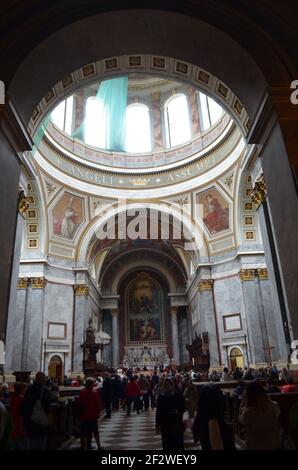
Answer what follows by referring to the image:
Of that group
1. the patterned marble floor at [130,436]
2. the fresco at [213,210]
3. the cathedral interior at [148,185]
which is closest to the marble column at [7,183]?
the cathedral interior at [148,185]

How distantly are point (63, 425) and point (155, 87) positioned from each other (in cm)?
2201

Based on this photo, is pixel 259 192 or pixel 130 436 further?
pixel 259 192

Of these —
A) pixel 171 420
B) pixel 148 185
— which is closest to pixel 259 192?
pixel 171 420

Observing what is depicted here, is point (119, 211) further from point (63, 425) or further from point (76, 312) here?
point (63, 425)

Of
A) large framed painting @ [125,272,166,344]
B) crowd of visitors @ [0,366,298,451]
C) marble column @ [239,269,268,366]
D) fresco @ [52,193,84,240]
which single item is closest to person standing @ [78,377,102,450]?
crowd of visitors @ [0,366,298,451]

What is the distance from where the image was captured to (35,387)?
4.36 m

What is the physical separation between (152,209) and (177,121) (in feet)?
20.4

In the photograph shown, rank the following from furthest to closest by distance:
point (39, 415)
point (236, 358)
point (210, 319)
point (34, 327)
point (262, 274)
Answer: point (210, 319) < point (236, 358) < point (262, 274) < point (34, 327) < point (39, 415)

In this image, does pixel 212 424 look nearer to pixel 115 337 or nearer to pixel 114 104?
pixel 114 104

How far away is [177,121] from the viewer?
23.7 m

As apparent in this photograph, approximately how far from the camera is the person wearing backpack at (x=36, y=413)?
4.20 metres

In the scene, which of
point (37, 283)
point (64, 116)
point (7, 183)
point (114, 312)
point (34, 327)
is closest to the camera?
point (7, 183)

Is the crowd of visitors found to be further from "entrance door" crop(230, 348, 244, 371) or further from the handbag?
"entrance door" crop(230, 348, 244, 371)
